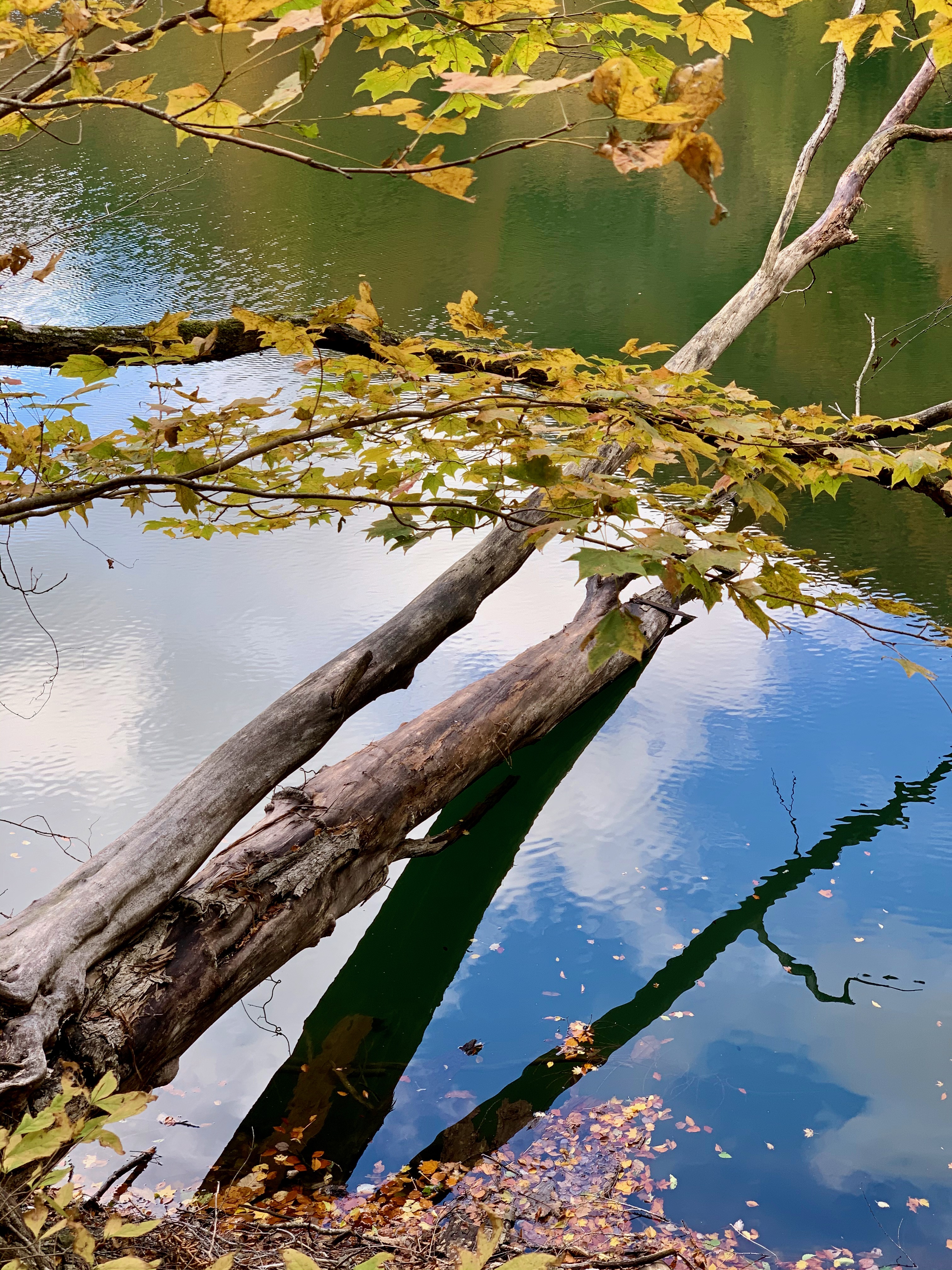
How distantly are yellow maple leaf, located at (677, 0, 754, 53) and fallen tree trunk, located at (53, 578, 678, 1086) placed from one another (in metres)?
0.76

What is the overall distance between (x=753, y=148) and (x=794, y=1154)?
38.1ft

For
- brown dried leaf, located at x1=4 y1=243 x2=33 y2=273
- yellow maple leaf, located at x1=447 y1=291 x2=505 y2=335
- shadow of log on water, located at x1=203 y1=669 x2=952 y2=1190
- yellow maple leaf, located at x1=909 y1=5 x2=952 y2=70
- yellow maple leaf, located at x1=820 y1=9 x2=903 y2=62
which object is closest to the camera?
brown dried leaf, located at x1=4 y1=243 x2=33 y2=273

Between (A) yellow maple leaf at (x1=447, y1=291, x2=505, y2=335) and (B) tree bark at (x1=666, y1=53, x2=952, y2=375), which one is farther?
(B) tree bark at (x1=666, y1=53, x2=952, y2=375)

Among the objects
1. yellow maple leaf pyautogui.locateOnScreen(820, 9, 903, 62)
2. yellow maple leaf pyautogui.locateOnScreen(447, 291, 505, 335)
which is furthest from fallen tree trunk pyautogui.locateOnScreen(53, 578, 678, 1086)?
yellow maple leaf pyautogui.locateOnScreen(820, 9, 903, 62)

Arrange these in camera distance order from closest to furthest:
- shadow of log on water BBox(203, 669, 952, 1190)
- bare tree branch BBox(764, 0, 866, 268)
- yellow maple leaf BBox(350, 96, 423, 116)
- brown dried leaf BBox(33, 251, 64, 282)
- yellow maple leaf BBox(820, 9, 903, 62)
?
yellow maple leaf BBox(350, 96, 423, 116) < brown dried leaf BBox(33, 251, 64, 282) < yellow maple leaf BBox(820, 9, 903, 62) < shadow of log on water BBox(203, 669, 952, 1190) < bare tree branch BBox(764, 0, 866, 268)

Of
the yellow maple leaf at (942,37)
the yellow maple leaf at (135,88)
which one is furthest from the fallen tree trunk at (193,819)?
the yellow maple leaf at (942,37)

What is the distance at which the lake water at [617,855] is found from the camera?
7.20 feet

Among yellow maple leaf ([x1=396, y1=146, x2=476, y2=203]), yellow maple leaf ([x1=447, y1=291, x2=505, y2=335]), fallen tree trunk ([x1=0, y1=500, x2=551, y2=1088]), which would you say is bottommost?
fallen tree trunk ([x1=0, y1=500, x2=551, y2=1088])

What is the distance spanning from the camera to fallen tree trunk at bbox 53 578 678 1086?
1.85 metres

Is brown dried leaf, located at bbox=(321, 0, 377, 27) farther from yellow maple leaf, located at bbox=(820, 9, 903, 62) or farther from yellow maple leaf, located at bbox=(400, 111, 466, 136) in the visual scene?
yellow maple leaf, located at bbox=(820, 9, 903, 62)

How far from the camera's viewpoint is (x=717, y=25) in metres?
1.21

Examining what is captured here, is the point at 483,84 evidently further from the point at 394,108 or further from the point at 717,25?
the point at 717,25

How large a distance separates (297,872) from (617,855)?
1262mm

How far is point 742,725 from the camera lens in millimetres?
3719
